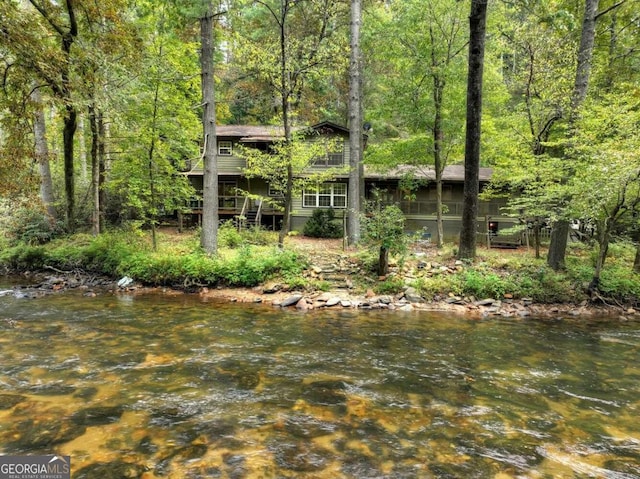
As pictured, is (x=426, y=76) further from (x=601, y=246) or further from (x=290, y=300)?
(x=290, y=300)

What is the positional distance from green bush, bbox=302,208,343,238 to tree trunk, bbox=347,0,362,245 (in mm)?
2792

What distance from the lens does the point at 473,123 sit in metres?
11.1

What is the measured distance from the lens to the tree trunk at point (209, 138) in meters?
11.5

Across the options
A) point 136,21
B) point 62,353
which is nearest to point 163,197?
point 136,21

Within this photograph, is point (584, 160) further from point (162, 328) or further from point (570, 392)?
point (162, 328)

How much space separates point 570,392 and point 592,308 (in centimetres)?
555

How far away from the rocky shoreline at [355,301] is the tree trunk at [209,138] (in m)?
2.22

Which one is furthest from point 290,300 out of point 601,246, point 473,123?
point 601,246

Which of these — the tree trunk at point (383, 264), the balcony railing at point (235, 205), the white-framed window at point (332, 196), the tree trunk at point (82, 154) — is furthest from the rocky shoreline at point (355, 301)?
the white-framed window at point (332, 196)

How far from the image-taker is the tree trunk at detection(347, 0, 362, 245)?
14.4 metres

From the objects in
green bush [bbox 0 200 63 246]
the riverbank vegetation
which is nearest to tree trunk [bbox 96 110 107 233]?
the riverbank vegetation

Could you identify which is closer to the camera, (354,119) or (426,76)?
(426,76)

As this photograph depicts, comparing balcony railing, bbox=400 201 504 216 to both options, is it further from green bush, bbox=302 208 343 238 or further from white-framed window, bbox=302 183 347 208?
green bush, bbox=302 208 343 238

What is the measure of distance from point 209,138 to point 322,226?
7604 millimetres
